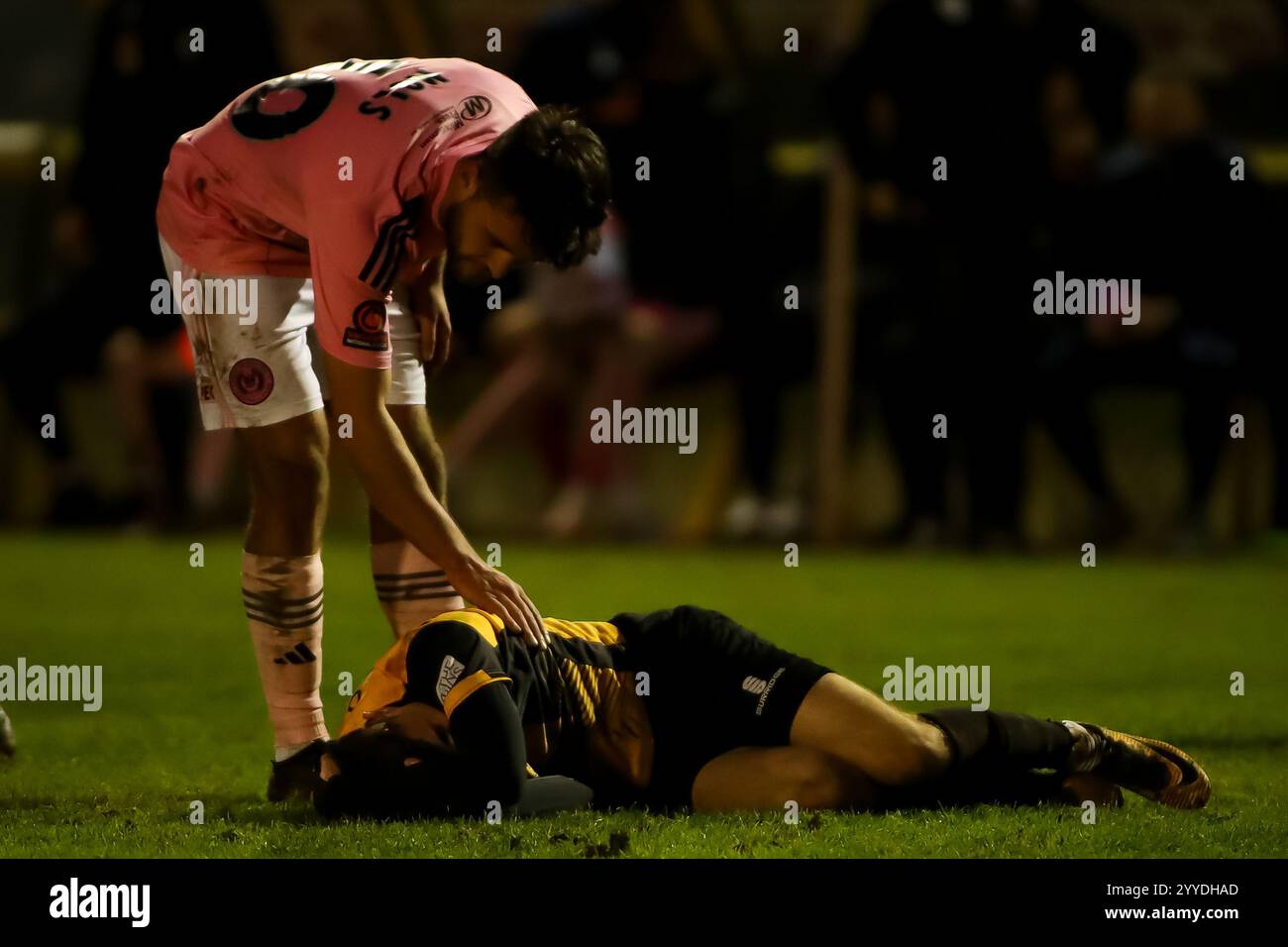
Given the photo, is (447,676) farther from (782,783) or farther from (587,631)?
(782,783)

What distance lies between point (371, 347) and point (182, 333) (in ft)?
21.7

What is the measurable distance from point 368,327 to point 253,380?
1.58 ft

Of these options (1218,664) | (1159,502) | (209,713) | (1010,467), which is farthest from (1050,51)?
(209,713)

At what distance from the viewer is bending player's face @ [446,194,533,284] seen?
3.90m

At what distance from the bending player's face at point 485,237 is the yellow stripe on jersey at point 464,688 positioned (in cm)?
82

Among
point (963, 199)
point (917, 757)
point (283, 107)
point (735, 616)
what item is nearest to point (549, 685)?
point (917, 757)

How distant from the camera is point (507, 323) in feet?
34.7

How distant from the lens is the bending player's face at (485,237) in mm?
3896

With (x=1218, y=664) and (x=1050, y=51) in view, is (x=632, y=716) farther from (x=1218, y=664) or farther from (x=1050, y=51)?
(x=1050, y=51)

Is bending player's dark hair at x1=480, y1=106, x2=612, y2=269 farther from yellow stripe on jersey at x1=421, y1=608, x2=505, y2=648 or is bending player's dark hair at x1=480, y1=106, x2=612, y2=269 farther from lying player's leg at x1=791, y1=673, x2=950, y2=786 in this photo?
lying player's leg at x1=791, y1=673, x2=950, y2=786

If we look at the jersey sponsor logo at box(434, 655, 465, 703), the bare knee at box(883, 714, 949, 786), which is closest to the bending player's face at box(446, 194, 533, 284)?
the jersey sponsor logo at box(434, 655, 465, 703)

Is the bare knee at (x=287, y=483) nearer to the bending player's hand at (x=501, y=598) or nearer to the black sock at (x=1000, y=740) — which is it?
the bending player's hand at (x=501, y=598)

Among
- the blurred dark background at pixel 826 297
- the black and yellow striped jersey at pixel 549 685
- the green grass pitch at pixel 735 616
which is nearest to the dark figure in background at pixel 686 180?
the blurred dark background at pixel 826 297

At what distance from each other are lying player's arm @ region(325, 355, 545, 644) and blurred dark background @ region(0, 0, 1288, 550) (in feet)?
16.8
